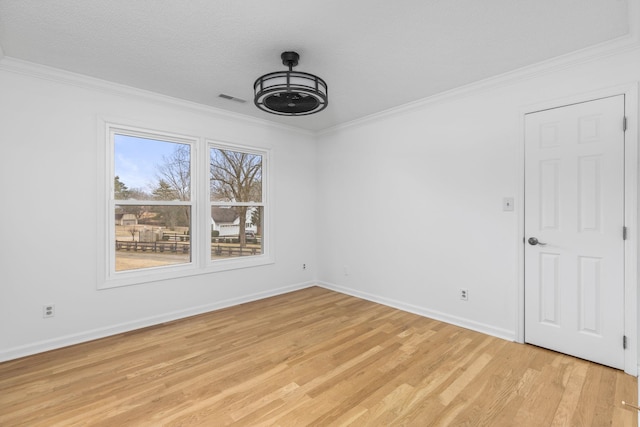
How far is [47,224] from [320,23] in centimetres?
306

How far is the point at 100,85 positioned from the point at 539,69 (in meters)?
4.28

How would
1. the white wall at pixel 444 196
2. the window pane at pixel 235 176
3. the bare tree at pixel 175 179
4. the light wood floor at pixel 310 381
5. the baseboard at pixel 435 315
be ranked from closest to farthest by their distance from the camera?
the light wood floor at pixel 310 381, the white wall at pixel 444 196, the baseboard at pixel 435 315, the bare tree at pixel 175 179, the window pane at pixel 235 176

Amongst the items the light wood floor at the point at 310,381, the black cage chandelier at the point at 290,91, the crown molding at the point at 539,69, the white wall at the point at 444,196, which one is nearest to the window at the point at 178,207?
the light wood floor at the point at 310,381

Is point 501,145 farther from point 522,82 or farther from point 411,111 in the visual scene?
point 411,111

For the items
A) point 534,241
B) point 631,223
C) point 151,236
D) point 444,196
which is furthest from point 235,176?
point 631,223

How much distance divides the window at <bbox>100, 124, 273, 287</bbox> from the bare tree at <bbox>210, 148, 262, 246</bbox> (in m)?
0.01

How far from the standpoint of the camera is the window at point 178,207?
10.9ft

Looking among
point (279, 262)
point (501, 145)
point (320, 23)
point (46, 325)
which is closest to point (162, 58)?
point (320, 23)

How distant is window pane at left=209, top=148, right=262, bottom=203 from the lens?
13.4 feet

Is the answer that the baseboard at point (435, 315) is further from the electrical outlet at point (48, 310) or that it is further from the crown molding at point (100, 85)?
the electrical outlet at point (48, 310)

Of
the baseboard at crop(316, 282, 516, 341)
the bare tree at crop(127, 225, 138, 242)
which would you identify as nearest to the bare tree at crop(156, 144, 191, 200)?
the bare tree at crop(127, 225, 138, 242)

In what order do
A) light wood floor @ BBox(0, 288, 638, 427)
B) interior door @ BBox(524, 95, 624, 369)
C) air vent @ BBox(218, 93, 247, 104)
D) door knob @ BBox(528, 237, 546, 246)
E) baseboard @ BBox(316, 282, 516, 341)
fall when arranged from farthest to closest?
1. air vent @ BBox(218, 93, 247, 104)
2. baseboard @ BBox(316, 282, 516, 341)
3. door knob @ BBox(528, 237, 546, 246)
4. interior door @ BBox(524, 95, 624, 369)
5. light wood floor @ BBox(0, 288, 638, 427)

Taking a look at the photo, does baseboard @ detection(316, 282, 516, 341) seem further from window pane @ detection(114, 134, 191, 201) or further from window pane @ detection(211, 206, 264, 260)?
window pane @ detection(114, 134, 191, 201)

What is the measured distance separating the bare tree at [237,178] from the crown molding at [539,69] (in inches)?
81.7
